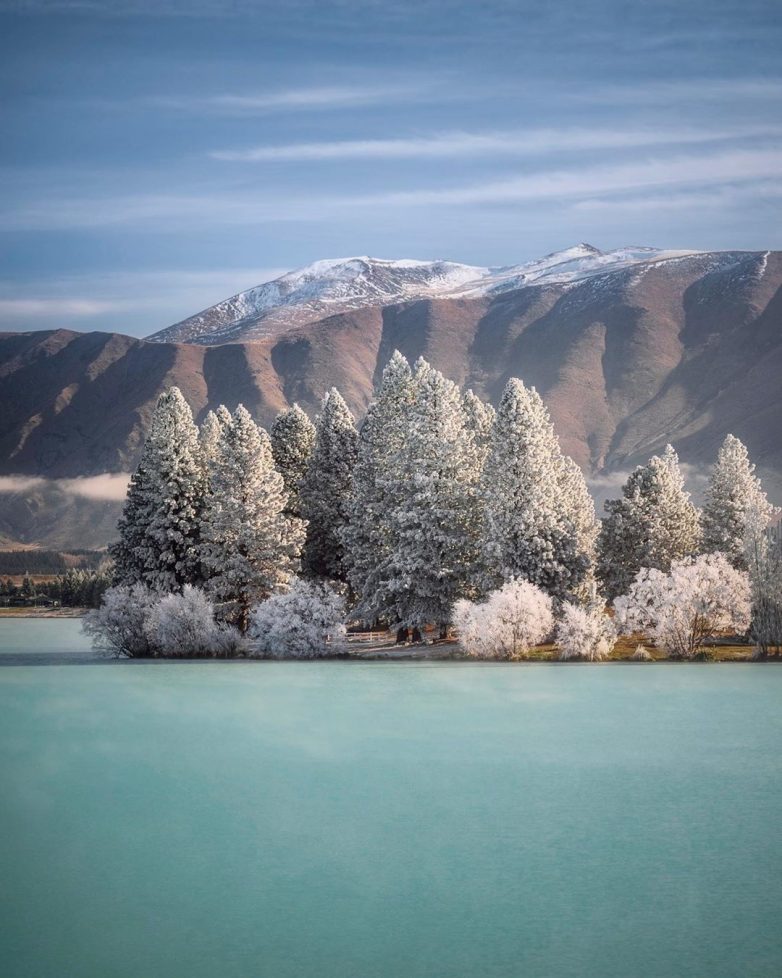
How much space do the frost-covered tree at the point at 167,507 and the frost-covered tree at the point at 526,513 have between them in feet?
56.4

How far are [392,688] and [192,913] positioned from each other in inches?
1114

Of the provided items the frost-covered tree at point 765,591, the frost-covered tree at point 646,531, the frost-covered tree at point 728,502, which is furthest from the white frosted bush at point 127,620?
the frost-covered tree at point 728,502

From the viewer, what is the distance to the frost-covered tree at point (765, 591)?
52.3 m

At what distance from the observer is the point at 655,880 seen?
21.4 m

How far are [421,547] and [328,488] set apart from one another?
1120cm

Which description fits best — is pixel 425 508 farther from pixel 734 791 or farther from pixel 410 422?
pixel 734 791

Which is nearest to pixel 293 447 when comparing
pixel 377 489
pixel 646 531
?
Answer: pixel 377 489

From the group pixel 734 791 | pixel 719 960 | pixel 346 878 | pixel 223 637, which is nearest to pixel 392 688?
pixel 223 637

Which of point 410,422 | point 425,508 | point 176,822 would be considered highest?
point 410,422

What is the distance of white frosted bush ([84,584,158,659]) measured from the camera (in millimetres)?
61188

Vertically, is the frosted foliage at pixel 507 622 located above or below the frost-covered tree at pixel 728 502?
below

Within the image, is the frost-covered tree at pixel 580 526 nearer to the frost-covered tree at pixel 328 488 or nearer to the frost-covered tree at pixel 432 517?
the frost-covered tree at pixel 432 517

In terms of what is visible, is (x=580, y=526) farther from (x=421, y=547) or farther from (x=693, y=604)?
(x=693, y=604)

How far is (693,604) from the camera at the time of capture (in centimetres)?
5334
